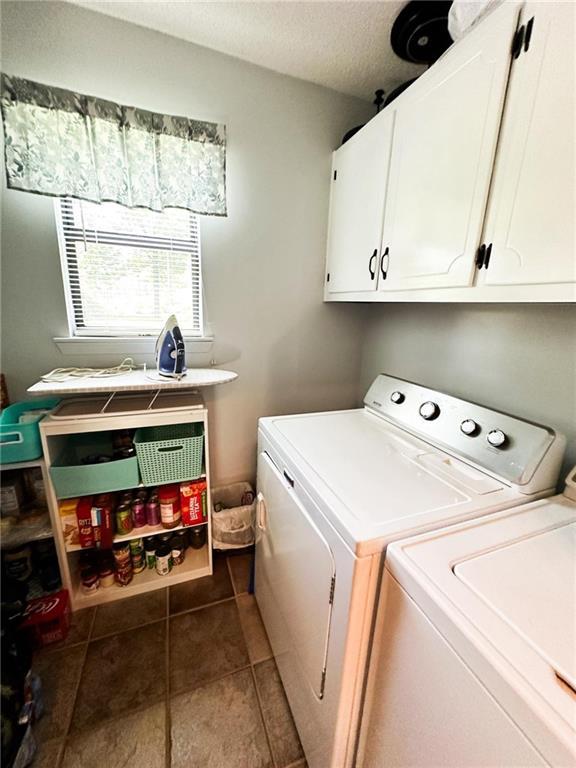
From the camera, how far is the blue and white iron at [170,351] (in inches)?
55.6

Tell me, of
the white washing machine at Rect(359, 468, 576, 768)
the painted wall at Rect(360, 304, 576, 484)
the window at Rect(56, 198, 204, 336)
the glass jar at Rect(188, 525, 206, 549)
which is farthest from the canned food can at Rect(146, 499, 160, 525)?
the painted wall at Rect(360, 304, 576, 484)

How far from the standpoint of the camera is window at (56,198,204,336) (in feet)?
4.73

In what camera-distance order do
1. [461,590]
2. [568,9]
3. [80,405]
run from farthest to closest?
[80,405]
[568,9]
[461,590]

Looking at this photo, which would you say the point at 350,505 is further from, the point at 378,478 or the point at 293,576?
the point at 293,576

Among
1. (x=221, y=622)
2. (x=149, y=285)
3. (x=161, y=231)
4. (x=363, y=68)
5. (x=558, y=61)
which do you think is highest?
(x=363, y=68)

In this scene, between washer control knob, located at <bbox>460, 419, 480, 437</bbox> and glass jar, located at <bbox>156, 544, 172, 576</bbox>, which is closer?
washer control knob, located at <bbox>460, 419, 480, 437</bbox>

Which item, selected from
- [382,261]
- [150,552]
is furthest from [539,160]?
[150,552]

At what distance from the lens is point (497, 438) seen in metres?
0.98

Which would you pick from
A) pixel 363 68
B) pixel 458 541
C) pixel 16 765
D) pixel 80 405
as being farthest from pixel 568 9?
pixel 16 765

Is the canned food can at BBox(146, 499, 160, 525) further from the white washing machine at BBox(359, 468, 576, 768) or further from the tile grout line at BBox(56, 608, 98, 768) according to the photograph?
the white washing machine at BBox(359, 468, 576, 768)

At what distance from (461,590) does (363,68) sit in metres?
2.12

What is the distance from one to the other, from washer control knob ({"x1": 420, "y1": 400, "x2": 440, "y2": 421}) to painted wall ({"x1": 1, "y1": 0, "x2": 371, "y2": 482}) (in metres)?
0.85

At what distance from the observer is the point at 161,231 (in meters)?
1.56

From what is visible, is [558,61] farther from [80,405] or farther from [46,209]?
[80,405]
